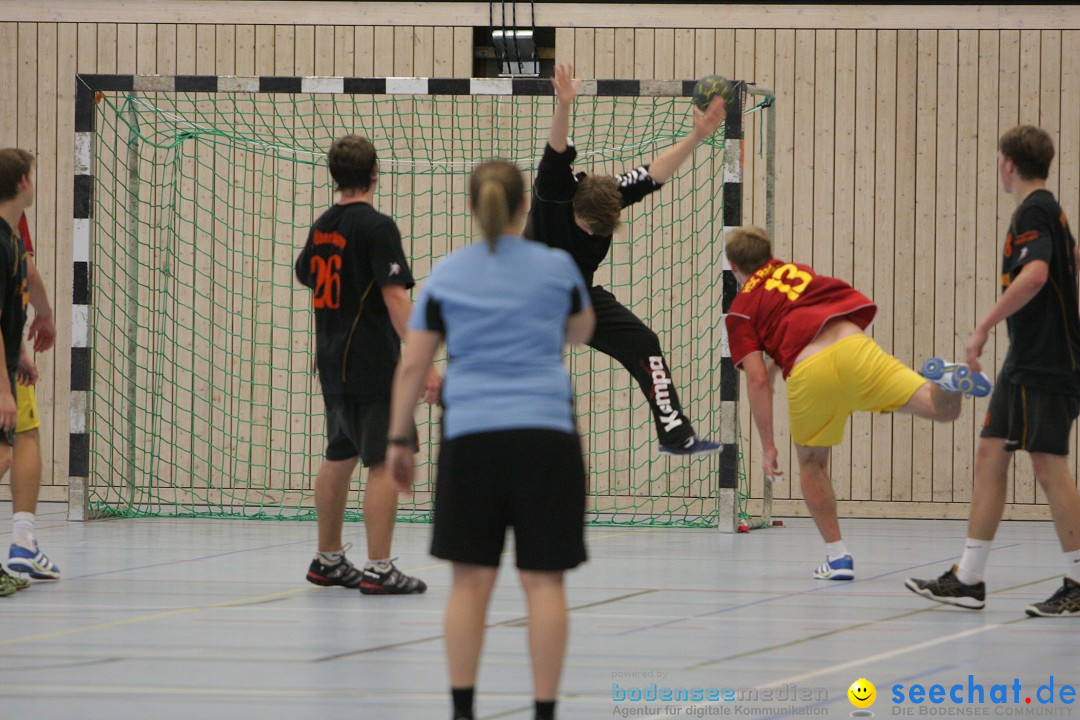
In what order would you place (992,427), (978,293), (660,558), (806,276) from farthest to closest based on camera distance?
1. (978,293)
2. (660,558)
3. (806,276)
4. (992,427)

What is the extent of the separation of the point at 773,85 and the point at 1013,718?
7.95 meters

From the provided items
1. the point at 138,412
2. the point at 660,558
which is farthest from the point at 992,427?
the point at 138,412

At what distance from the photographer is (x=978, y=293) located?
10594 mm

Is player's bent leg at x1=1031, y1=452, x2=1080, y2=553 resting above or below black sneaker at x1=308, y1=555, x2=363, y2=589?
above

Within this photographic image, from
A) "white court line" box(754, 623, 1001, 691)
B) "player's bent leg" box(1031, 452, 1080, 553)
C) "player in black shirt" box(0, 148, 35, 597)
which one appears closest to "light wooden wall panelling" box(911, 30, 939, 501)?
"player's bent leg" box(1031, 452, 1080, 553)

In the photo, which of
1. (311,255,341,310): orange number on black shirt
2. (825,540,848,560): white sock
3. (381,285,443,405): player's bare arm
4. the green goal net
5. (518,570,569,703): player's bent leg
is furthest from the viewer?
the green goal net

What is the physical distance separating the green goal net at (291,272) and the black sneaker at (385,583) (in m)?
4.98

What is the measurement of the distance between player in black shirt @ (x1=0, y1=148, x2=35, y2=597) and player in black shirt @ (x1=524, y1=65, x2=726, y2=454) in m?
2.31

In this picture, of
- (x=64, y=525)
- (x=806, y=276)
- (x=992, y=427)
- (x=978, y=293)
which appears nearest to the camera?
(x=992, y=427)

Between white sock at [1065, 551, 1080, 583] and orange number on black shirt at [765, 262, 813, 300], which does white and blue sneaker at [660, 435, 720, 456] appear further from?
white sock at [1065, 551, 1080, 583]

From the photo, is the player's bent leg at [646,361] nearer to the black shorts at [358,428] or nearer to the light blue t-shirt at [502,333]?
the black shorts at [358,428]

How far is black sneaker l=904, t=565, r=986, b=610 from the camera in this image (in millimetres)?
5395

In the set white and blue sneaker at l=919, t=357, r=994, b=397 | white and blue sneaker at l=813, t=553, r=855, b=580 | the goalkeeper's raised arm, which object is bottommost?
white and blue sneaker at l=813, t=553, r=855, b=580

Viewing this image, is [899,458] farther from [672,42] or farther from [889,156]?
[672,42]
